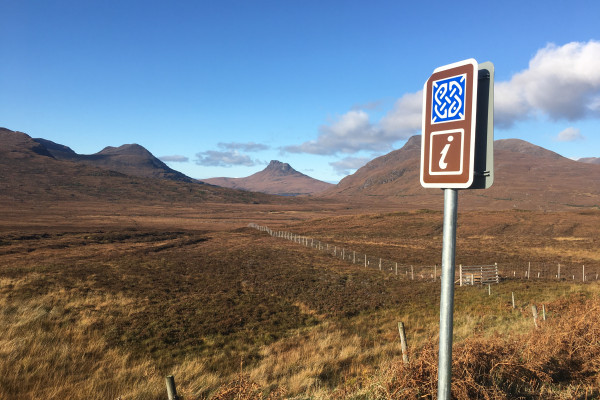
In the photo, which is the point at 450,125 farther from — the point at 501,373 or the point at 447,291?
the point at 501,373

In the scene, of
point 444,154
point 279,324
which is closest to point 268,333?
point 279,324

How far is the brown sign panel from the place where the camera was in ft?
6.84

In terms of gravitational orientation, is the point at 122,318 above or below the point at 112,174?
below

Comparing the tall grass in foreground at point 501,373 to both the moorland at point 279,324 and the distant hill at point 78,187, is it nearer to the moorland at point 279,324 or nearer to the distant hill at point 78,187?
the moorland at point 279,324

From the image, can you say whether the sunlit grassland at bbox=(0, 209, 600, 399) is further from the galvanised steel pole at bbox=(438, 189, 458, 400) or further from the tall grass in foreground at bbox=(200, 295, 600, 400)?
the galvanised steel pole at bbox=(438, 189, 458, 400)

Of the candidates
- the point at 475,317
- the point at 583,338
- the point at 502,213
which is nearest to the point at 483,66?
the point at 583,338

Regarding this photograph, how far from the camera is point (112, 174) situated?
179125 millimetres

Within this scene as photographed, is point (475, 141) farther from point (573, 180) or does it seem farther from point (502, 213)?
point (573, 180)

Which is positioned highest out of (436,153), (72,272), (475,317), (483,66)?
(483,66)

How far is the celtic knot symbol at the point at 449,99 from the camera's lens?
7.13ft

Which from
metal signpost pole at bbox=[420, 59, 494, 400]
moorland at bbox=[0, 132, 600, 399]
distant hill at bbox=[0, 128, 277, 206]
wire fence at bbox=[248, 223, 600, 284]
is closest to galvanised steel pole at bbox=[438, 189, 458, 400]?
metal signpost pole at bbox=[420, 59, 494, 400]

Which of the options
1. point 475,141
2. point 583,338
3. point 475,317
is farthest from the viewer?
point 475,317

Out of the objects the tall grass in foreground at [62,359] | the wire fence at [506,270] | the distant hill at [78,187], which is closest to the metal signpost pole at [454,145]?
the tall grass in foreground at [62,359]

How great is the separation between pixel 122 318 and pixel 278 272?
13188mm
